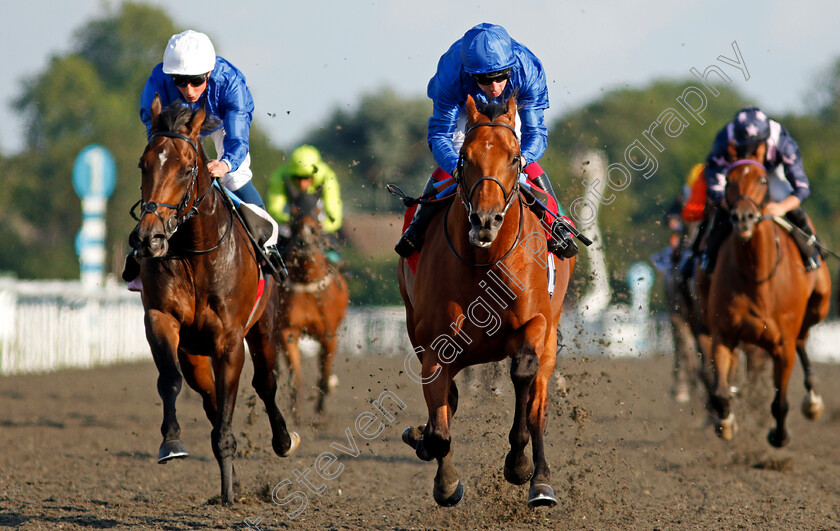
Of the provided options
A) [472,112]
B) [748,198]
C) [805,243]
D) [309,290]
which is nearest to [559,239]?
[472,112]

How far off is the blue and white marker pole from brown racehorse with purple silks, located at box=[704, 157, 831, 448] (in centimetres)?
1157

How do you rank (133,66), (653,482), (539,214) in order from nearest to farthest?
1. (539,214)
2. (653,482)
3. (133,66)

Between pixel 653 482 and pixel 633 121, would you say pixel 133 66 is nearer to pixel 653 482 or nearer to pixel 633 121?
pixel 633 121

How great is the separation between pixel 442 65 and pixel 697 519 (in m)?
→ 2.95

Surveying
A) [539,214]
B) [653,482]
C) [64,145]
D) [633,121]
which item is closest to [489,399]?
[653,482]

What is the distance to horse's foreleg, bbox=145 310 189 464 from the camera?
5156 millimetres

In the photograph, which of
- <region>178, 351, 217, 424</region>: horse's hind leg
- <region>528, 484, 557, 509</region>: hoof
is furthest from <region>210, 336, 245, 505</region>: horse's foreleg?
<region>528, 484, 557, 509</region>: hoof

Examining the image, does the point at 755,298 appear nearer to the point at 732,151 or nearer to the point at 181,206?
the point at 732,151

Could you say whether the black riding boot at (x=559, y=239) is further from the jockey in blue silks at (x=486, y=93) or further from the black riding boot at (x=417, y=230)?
the black riding boot at (x=417, y=230)

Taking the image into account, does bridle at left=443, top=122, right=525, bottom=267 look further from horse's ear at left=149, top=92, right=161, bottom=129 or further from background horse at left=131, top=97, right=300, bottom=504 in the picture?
horse's ear at left=149, top=92, right=161, bottom=129

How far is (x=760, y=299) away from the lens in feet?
25.0

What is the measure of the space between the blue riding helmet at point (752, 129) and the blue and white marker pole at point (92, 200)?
38.2 feet

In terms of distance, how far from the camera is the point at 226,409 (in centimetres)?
577

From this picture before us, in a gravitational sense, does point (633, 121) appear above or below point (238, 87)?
above
